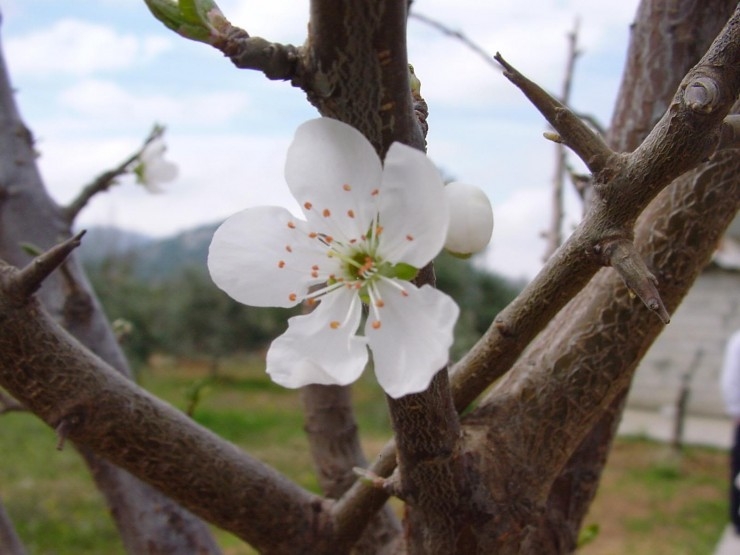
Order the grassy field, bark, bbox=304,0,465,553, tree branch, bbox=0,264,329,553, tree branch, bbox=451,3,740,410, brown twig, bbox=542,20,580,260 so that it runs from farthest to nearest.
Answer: the grassy field, brown twig, bbox=542,20,580,260, tree branch, bbox=0,264,329,553, tree branch, bbox=451,3,740,410, bark, bbox=304,0,465,553

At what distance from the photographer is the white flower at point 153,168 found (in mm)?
2230

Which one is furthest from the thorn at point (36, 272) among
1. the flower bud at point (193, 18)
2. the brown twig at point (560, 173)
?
the brown twig at point (560, 173)

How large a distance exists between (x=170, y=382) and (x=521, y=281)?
680 cm

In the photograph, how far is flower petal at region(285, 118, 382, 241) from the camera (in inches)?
22.5

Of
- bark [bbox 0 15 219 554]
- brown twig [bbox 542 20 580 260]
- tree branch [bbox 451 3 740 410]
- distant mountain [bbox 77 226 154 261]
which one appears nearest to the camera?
tree branch [bbox 451 3 740 410]

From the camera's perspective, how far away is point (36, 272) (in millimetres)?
750

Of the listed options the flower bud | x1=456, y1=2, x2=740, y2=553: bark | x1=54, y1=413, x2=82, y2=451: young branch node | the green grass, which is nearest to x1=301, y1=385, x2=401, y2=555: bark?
x1=456, y1=2, x2=740, y2=553: bark

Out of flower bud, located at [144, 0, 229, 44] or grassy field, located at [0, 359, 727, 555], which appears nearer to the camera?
flower bud, located at [144, 0, 229, 44]

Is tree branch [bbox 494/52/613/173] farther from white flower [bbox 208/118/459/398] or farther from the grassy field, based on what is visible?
the grassy field

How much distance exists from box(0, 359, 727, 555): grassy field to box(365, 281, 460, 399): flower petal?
12.7 ft

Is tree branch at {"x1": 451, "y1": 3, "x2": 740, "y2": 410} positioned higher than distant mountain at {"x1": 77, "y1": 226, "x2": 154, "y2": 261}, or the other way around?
tree branch at {"x1": 451, "y1": 3, "x2": 740, "y2": 410}

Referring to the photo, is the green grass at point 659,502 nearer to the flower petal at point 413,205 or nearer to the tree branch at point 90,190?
the tree branch at point 90,190

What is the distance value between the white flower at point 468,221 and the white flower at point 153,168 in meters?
1.79

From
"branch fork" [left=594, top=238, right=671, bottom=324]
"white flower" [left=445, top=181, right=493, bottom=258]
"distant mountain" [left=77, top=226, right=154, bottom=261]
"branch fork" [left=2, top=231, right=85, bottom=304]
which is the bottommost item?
"distant mountain" [left=77, top=226, right=154, bottom=261]
